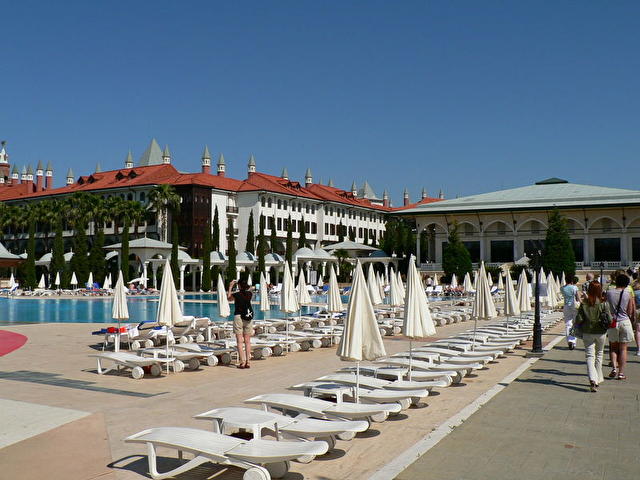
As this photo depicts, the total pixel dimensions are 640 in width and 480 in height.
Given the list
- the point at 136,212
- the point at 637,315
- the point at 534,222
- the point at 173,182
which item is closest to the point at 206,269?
the point at 136,212

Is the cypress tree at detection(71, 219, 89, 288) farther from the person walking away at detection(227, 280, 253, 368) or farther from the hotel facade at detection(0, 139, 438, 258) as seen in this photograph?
the person walking away at detection(227, 280, 253, 368)

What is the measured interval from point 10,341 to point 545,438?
1532 cm

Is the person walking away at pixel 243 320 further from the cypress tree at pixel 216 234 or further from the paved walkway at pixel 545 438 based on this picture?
the cypress tree at pixel 216 234

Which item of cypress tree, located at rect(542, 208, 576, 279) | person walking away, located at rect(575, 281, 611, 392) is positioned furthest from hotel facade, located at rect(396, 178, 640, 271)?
person walking away, located at rect(575, 281, 611, 392)

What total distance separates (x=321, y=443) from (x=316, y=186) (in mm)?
91420

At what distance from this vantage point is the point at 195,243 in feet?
239

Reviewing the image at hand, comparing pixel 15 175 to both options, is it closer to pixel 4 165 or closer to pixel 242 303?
pixel 4 165

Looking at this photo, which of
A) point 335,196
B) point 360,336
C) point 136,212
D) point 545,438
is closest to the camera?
point 545,438

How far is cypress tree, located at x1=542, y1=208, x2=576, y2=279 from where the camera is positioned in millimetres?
54531

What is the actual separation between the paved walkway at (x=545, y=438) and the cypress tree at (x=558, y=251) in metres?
46.0

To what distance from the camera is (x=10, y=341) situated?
1792cm

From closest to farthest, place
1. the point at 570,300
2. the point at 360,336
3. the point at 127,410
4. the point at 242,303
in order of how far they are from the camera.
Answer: the point at 360,336, the point at 127,410, the point at 242,303, the point at 570,300

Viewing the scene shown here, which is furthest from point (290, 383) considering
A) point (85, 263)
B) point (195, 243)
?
point (195, 243)

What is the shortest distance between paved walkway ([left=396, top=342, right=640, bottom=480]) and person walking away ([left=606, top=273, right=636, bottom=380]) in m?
0.51
